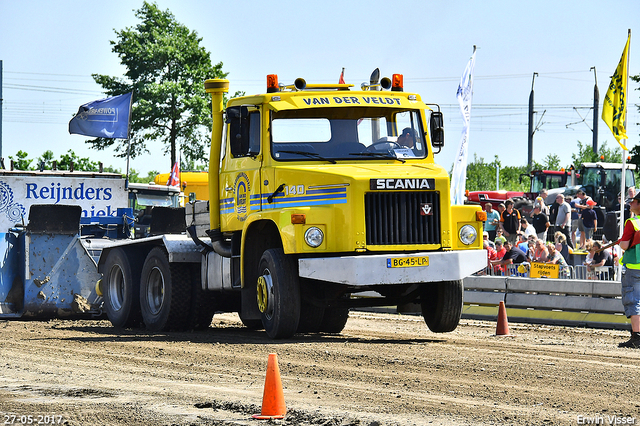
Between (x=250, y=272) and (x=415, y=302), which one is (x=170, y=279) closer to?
(x=250, y=272)

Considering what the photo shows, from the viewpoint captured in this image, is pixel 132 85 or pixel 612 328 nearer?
pixel 612 328

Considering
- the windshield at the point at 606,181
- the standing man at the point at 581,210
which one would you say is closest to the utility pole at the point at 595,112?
the windshield at the point at 606,181

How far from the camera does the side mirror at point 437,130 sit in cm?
1220

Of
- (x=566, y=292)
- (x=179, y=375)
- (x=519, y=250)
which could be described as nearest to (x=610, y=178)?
(x=519, y=250)

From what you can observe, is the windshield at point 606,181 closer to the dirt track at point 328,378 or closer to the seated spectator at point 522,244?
the seated spectator at point 522,244

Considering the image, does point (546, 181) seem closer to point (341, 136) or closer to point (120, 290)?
point (120, 290)

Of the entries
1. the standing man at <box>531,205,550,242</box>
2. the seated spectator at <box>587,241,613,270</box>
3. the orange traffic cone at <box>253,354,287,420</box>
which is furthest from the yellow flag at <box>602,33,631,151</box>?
the orange traffic cone at <box>253,354,287,420</box>

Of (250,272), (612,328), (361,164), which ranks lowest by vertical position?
(612,328)

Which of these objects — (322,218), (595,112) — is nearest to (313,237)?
(322,218)

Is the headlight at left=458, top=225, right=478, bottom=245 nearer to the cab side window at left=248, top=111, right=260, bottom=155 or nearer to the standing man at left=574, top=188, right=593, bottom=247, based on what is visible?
the cab side window at left=248, top=111, right=260, bottom=155

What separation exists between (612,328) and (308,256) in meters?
5.34

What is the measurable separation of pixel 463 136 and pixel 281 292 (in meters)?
10.3

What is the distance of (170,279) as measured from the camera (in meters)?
13.5

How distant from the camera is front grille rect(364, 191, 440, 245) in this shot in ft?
35.7
